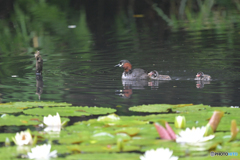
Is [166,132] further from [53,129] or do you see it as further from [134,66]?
[134,66]

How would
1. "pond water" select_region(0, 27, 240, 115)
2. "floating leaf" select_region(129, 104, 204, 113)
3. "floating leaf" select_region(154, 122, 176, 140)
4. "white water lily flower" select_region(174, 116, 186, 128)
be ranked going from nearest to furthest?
"floating leaf" select_region(154, 122, 176, 140)
"white water lily flower" select_region(174, 116, 186, 128)
"floating leaf" select_region(129, 104, 204, 113)
"pond water" select_region(0, 27, 240, 115)

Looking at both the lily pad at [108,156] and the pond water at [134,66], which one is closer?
the lily pad at [108,156]

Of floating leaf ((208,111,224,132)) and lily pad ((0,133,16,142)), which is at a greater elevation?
floating leaf ((208,111,224,132))

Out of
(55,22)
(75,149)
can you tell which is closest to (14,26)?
(55,22)

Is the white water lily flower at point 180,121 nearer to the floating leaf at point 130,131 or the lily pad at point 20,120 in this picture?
the floating leaf at point 130,131

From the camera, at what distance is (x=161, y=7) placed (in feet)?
67.6

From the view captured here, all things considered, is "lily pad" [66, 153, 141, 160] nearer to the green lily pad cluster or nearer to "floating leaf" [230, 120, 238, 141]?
the green lily pad cluster

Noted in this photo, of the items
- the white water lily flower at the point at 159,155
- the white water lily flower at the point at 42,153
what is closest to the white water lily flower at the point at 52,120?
the white water lily flower at the point at 42,153

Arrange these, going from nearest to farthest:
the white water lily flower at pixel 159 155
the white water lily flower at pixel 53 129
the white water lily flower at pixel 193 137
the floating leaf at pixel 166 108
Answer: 1. the white water lily flower at pixel 159 155
2. the white water lily flower at pixel 193 137
3. the white water lily flower at pixel 53 129
4. the floating leaf at pixel 166 108

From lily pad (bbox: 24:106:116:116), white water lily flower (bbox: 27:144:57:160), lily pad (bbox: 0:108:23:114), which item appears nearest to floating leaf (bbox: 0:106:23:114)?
lily pad (bbox: 0:108:23:114)

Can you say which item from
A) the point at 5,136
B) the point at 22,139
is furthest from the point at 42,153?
the point at 5,136

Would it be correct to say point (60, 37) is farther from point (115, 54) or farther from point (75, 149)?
point (75, 149)

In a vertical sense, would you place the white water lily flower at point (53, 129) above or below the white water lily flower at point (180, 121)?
below

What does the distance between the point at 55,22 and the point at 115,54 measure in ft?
22.5
